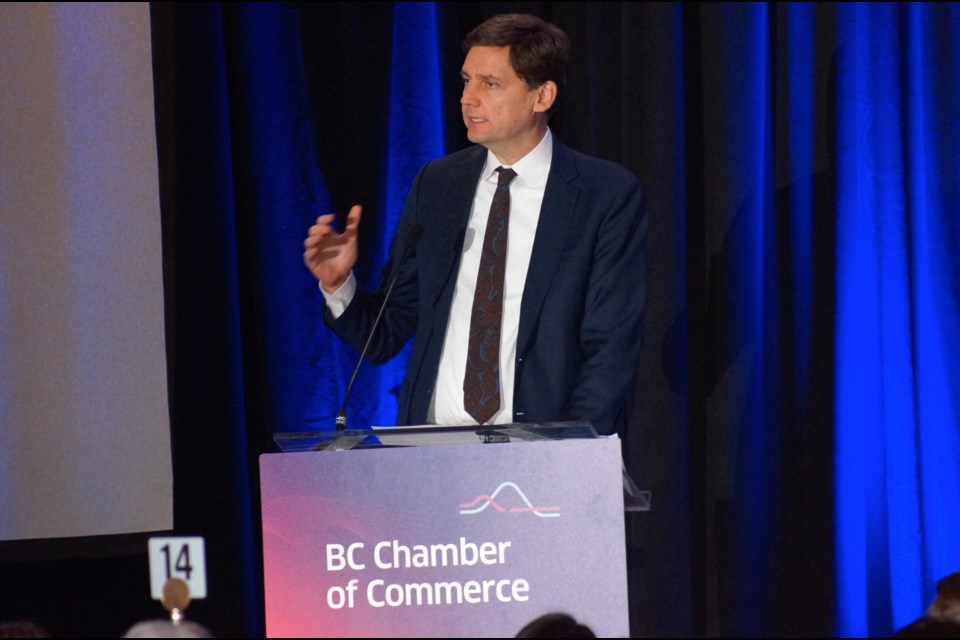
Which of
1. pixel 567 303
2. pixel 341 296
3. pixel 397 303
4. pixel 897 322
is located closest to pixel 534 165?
pixel 567 303

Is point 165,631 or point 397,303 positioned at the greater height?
point 397,303

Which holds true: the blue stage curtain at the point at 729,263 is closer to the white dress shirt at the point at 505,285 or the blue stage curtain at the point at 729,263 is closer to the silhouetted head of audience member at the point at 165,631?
the white dress shirt at the point at 505,285

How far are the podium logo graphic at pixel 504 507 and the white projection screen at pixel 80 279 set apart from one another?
5.71ft

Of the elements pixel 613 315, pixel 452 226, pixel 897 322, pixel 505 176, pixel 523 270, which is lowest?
pixel 897 322

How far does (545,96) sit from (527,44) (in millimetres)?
130

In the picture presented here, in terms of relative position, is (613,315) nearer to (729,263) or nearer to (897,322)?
(729,263)

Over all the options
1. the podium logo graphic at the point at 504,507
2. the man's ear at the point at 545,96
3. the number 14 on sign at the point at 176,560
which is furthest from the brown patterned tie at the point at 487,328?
the number 14 on sign at the point at 176,560

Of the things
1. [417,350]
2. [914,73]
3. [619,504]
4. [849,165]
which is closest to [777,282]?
[849,165]

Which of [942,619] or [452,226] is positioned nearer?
[942,619]

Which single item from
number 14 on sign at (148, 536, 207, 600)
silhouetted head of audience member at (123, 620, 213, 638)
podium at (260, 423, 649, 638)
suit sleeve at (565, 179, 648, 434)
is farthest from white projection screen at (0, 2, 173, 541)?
silhouetted head of audience member at (123, 620, 213, 638)

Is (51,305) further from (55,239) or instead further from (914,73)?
(914,73)

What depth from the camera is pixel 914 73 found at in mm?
3602

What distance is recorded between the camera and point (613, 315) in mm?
2725

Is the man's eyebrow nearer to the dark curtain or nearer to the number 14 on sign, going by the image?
the dark curtain
